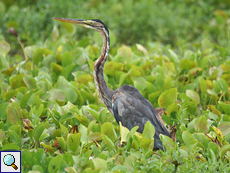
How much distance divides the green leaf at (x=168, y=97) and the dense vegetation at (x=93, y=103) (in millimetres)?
13

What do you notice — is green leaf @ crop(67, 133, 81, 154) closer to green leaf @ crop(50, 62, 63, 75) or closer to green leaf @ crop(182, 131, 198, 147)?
green leaf @ crop(182, 131, 198, 147)

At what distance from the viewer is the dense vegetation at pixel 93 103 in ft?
9.11

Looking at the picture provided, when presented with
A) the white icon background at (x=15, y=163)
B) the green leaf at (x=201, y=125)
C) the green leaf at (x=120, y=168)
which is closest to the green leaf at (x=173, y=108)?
the green leaf at (x=201, y=125)

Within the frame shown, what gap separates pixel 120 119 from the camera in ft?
12.1

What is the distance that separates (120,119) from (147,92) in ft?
3.03

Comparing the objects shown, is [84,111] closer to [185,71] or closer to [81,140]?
[81,140]

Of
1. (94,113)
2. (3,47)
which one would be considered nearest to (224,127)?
(94,113)

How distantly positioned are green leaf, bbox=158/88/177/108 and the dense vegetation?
1 cm

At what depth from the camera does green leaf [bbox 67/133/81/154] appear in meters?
2.87

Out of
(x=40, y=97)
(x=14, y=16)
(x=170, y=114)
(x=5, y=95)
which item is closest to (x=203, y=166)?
(x=170, y=114)

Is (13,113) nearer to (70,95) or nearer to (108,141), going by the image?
(70,95)

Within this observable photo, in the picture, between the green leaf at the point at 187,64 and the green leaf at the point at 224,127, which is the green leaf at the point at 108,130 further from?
the green leaf at the point at 187,64

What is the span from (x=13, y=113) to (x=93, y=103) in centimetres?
125

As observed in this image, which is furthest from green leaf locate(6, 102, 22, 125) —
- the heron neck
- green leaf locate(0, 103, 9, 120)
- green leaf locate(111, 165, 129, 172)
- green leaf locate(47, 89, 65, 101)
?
green leaf locate(111, 165, 129, 172)
